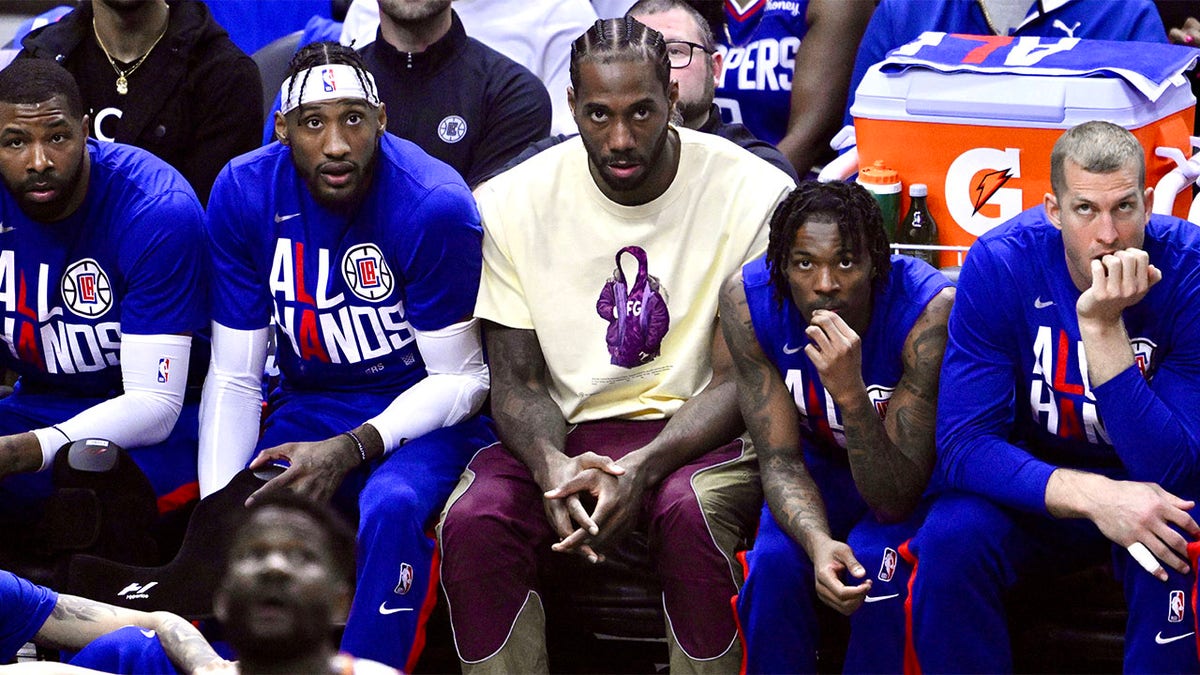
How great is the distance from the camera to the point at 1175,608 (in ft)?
10.1

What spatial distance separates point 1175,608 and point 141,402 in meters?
2.26

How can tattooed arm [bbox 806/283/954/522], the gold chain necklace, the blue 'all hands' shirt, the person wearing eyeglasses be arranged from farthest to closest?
1. the gold chain necklace
2. the person wearing eyeglasses
3. the blue 'all hands' shirt
4. tattooed arm [bbox 806/283/954/522]

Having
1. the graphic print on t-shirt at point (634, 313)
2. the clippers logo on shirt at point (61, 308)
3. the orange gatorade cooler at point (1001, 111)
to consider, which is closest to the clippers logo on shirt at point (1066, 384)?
the orange gatorade cooler at point (1001, 111)

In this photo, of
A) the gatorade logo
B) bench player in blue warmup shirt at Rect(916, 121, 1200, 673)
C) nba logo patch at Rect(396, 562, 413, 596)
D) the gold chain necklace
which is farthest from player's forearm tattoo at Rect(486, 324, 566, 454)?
the gold chain necklace

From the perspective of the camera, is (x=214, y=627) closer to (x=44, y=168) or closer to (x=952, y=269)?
(x=44, y=168)

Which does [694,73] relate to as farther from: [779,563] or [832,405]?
[779,563]

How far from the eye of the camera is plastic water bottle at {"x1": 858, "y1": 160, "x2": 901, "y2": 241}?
152 inches

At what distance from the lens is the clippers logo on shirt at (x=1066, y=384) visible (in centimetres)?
326

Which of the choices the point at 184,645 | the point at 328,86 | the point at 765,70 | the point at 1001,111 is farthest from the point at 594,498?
the point at 765,70

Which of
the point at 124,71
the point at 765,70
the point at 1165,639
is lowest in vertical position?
the point at 1165,639

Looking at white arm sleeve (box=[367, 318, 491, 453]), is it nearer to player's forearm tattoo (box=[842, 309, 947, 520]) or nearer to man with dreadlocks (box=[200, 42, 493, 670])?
man with dreadlocks (box=[200, 42, 493, 670])

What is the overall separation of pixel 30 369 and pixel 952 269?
7.11ft

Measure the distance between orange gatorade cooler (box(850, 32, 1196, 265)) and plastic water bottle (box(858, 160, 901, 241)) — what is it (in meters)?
0.03

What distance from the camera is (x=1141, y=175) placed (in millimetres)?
3176
